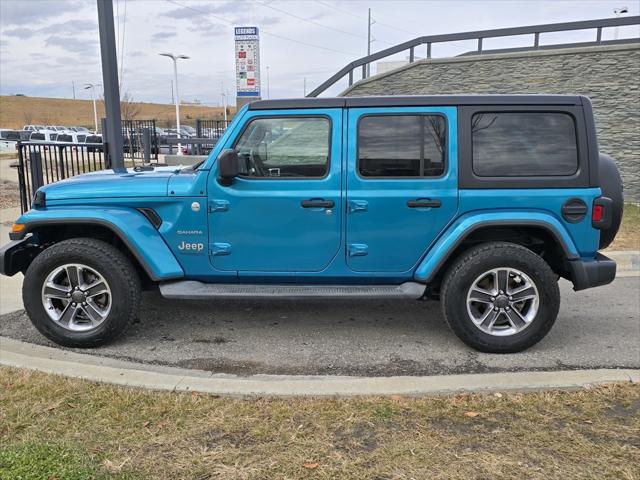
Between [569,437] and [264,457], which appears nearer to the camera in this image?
[264,457]

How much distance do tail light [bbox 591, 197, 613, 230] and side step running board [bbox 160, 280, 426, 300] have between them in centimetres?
132

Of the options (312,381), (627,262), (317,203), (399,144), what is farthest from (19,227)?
(627,262)

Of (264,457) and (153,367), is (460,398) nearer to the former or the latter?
(264,457)

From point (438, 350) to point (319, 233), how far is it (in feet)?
4.21

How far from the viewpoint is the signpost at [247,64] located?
1598cm

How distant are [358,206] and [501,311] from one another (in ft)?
4.31

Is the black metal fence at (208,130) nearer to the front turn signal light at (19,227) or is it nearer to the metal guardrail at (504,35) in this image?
the metal guardrail at (504,35)

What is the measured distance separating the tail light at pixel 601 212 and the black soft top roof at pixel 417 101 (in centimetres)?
74

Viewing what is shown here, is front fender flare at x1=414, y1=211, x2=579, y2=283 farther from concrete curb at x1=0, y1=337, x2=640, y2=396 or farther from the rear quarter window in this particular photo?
concrete curb at x1=0, y1=337, x2=640, y2=396

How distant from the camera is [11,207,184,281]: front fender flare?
13.1 feet

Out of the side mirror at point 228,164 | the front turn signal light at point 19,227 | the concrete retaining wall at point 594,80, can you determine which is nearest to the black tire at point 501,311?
the side mirror at point 228,164

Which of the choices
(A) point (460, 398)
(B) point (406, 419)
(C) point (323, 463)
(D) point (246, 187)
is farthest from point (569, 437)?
(D) point (246, 187)

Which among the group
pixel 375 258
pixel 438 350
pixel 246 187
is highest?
pixel 246 187

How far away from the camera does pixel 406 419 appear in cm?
304
